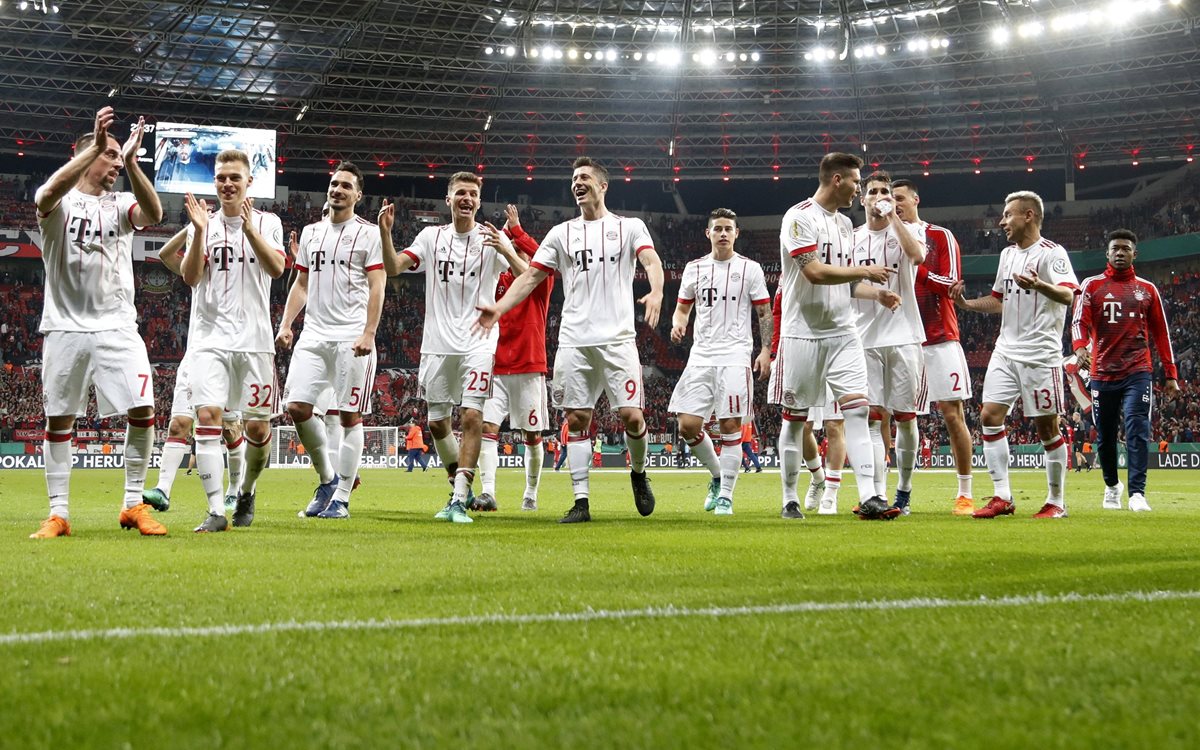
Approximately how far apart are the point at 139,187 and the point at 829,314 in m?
4.88

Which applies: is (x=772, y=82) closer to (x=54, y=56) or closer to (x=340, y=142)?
(x=340, y=142)

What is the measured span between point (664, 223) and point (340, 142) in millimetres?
14834

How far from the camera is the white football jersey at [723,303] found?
1044 cm

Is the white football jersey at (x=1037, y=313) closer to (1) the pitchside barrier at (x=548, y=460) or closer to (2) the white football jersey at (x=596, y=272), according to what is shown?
(2) the white football jersey at (x=596, y=272)

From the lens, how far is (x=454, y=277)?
973 cm

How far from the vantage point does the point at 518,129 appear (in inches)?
1682

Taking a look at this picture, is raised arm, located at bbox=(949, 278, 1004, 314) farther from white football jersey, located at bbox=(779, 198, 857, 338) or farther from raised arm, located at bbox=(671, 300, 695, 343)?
raised arm, located at bbox=(671, 300, 695, 343)

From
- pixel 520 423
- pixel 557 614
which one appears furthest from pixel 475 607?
pixel 520 423

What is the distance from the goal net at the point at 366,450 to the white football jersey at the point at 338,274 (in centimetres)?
2485

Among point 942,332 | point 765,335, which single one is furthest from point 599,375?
point 942,332

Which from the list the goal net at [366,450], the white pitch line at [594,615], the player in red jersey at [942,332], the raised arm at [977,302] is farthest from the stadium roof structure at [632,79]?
the white pitch line at [594,615]

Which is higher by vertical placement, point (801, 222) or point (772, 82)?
point (772, 82)

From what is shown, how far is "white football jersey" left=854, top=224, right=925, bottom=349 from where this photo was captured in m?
9.37

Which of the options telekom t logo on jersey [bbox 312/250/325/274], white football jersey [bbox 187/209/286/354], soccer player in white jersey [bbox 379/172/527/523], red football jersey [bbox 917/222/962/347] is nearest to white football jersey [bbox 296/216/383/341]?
telekom t logo on jersey [bbox 312/250/325/274]
